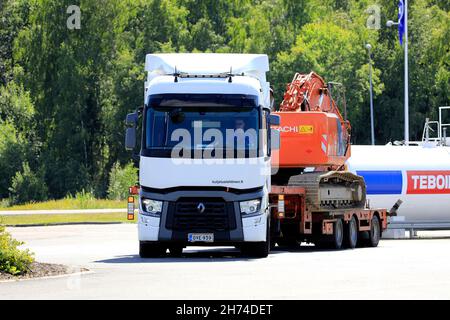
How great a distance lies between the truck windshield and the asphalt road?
223 centimetres

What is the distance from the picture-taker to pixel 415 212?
138 ft

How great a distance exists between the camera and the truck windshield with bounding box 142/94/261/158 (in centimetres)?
2678

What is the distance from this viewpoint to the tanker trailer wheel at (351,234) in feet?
111

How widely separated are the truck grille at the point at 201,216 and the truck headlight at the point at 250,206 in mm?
236

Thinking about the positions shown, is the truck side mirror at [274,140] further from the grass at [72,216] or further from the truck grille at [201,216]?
the grass at [72,216]

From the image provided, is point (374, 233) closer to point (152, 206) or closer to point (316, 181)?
point (316, 181)

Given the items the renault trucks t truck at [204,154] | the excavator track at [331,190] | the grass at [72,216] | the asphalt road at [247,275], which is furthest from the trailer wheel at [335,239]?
the grass at [72,216]

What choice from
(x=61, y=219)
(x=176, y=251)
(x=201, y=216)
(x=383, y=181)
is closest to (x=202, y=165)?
(x=201, y=216)

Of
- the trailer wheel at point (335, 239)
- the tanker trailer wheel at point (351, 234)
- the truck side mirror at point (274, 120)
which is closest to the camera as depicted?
the truck side mirror at point (274, 120)

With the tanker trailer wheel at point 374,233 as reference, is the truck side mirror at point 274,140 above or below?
above

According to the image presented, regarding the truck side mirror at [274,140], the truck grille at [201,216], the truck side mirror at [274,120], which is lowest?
the truck grille at [201,216]

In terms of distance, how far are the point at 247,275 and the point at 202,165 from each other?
5250 mm

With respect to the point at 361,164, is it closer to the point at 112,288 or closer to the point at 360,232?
the point at 360,232
